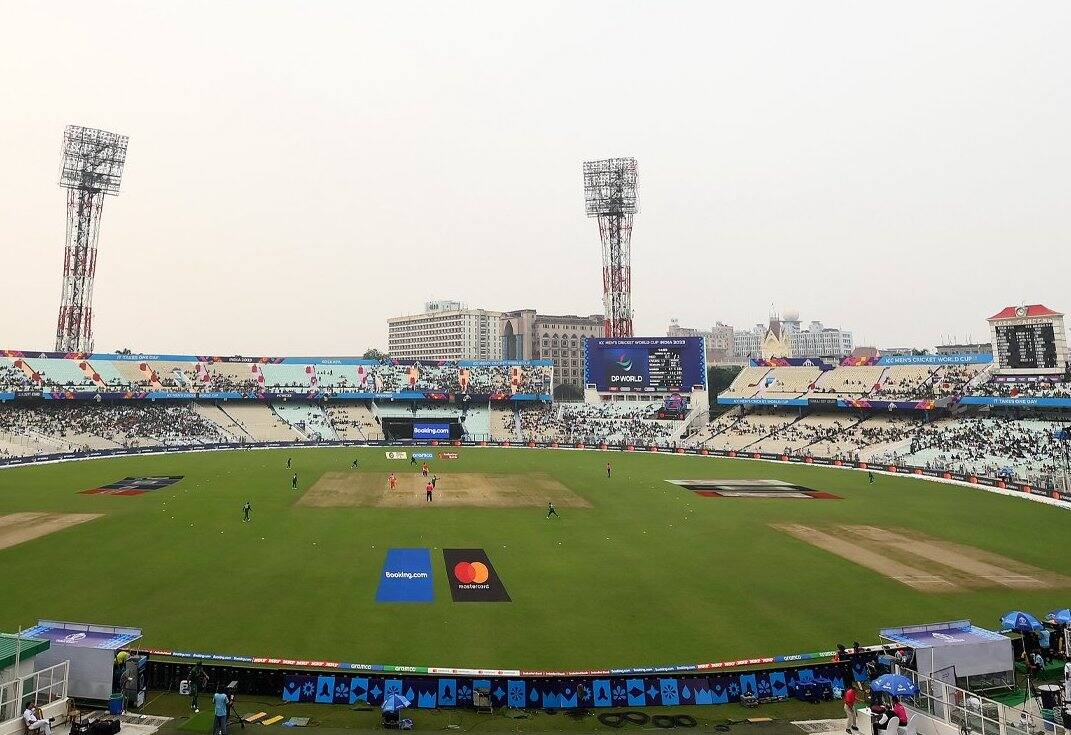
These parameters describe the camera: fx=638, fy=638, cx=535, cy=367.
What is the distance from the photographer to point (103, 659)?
14.3 metres

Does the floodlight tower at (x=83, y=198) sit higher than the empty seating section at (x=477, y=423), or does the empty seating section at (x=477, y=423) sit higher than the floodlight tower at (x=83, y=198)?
the floodlight tower at (x=83, y=198)

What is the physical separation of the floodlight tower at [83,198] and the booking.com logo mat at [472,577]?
2975 inches

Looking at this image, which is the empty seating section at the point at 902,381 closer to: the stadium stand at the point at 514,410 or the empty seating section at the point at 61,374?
the stadium stand at the point at 514,410

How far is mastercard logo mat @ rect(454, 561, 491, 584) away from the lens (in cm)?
2431

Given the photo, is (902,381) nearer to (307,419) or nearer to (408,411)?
(408,411)

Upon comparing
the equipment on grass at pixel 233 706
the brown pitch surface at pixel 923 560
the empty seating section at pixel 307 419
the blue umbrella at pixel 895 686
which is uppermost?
the empty seating section at pixel 307 419

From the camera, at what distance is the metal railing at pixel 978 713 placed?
39.4 feet

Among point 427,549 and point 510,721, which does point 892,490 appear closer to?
point 427,549

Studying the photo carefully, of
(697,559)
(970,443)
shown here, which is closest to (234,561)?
(697,559)

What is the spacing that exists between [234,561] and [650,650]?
1758 cm

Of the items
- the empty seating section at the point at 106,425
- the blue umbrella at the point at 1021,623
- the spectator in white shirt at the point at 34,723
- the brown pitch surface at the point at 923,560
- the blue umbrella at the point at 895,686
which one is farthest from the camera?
the empty seating section at the point at 106,425

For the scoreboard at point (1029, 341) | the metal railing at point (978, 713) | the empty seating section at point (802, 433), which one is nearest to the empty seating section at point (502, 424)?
the empty seating section at point (802, 433)

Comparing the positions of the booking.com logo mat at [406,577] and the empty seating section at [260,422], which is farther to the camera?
the empty seating section at [260,422]

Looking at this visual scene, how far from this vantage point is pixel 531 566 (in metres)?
26.4
